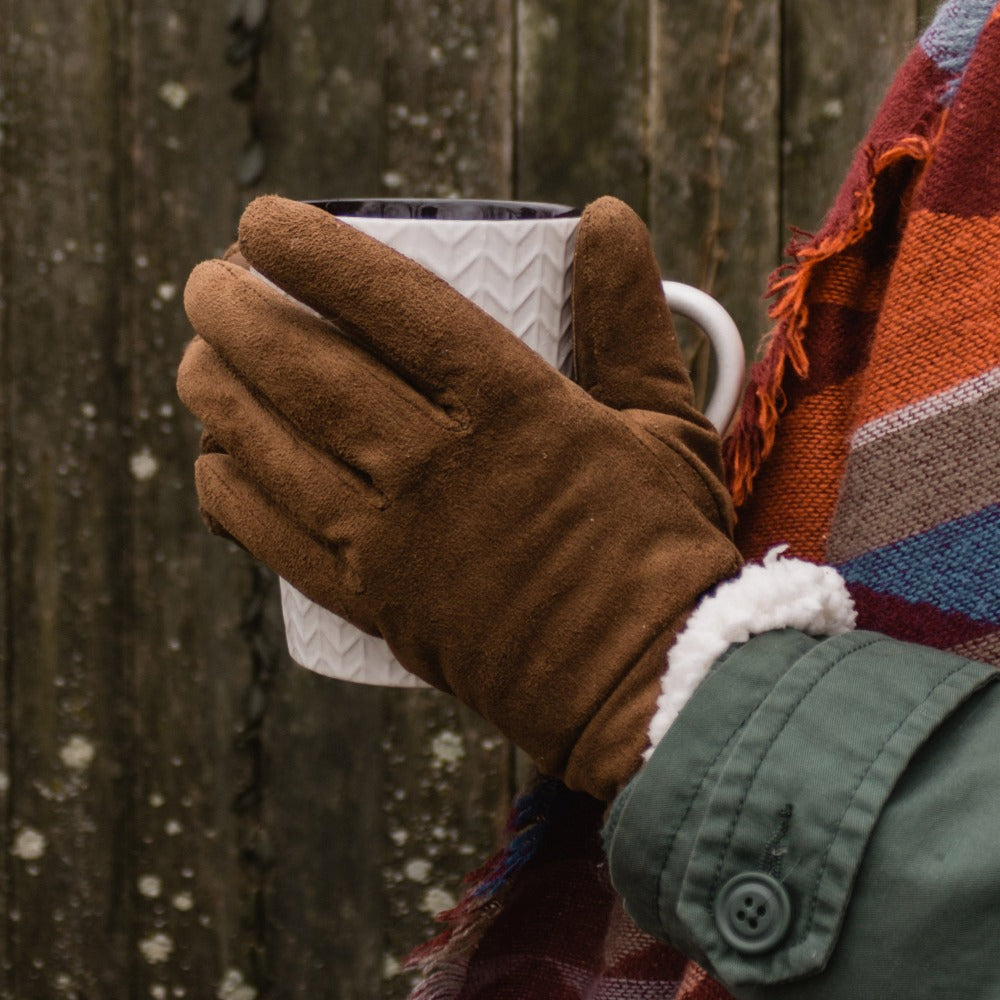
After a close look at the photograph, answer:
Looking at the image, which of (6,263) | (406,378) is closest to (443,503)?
(406,378)

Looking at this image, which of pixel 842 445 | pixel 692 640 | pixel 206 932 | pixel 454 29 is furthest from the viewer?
pixel 206 932

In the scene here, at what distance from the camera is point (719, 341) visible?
1.57 ft

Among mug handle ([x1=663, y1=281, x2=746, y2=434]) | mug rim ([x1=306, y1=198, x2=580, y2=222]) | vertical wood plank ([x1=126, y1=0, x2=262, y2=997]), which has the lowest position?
vertical wood plank ([x1=126, y1=0, x2=262, y2=997])

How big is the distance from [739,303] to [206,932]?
0.85 metres

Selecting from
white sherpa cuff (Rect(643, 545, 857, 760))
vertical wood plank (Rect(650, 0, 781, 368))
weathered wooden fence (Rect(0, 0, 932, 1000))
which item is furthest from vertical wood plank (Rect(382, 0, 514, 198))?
white sherpa cuff (Rect(643, 545, 857, 760))

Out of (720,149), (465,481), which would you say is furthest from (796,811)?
(720,149)

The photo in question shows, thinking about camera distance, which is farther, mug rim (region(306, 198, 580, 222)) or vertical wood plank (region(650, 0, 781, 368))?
vertical wood plank (region(650, 0, 781, 368))

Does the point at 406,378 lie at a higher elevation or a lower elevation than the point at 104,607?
higher

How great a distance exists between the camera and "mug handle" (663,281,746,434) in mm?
476

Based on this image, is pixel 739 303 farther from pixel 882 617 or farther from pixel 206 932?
pixel 206 932

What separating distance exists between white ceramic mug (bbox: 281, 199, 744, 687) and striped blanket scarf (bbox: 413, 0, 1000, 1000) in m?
0.07

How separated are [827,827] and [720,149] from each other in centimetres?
74

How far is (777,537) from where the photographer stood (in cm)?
54

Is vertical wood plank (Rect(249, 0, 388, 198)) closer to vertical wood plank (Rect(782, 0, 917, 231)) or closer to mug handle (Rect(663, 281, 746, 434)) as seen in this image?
vertical wood plank (Rect(782, 0, 917, 231))
